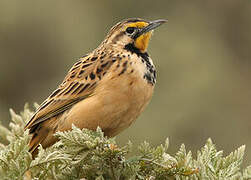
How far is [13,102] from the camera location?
1362 cm

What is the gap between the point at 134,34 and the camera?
699cm

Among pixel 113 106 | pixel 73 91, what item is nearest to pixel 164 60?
pixel 73 91

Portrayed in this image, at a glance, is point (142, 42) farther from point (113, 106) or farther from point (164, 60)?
point (164, 60)

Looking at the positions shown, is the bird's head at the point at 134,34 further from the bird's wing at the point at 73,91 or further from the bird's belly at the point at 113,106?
the bird's belly at the point at 113,106

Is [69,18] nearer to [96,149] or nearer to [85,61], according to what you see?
[85,61]

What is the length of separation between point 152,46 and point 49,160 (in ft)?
30.5

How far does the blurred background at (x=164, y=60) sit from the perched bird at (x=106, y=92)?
5.08m

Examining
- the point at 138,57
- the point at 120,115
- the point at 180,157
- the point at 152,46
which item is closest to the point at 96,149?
the point at 180,157

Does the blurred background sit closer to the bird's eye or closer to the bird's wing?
the bird's eye

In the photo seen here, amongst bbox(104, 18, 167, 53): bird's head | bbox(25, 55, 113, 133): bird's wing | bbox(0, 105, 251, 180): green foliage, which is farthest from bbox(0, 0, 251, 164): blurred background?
bbox(0, 105, 251, 180): green foliage

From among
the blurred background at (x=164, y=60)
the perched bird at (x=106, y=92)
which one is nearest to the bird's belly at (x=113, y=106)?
the perched bird at (x=106, y=92)

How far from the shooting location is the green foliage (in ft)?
15.0

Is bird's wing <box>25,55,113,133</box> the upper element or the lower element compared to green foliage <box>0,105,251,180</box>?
upper

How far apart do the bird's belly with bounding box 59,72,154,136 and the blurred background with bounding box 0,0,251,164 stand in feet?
18.1
